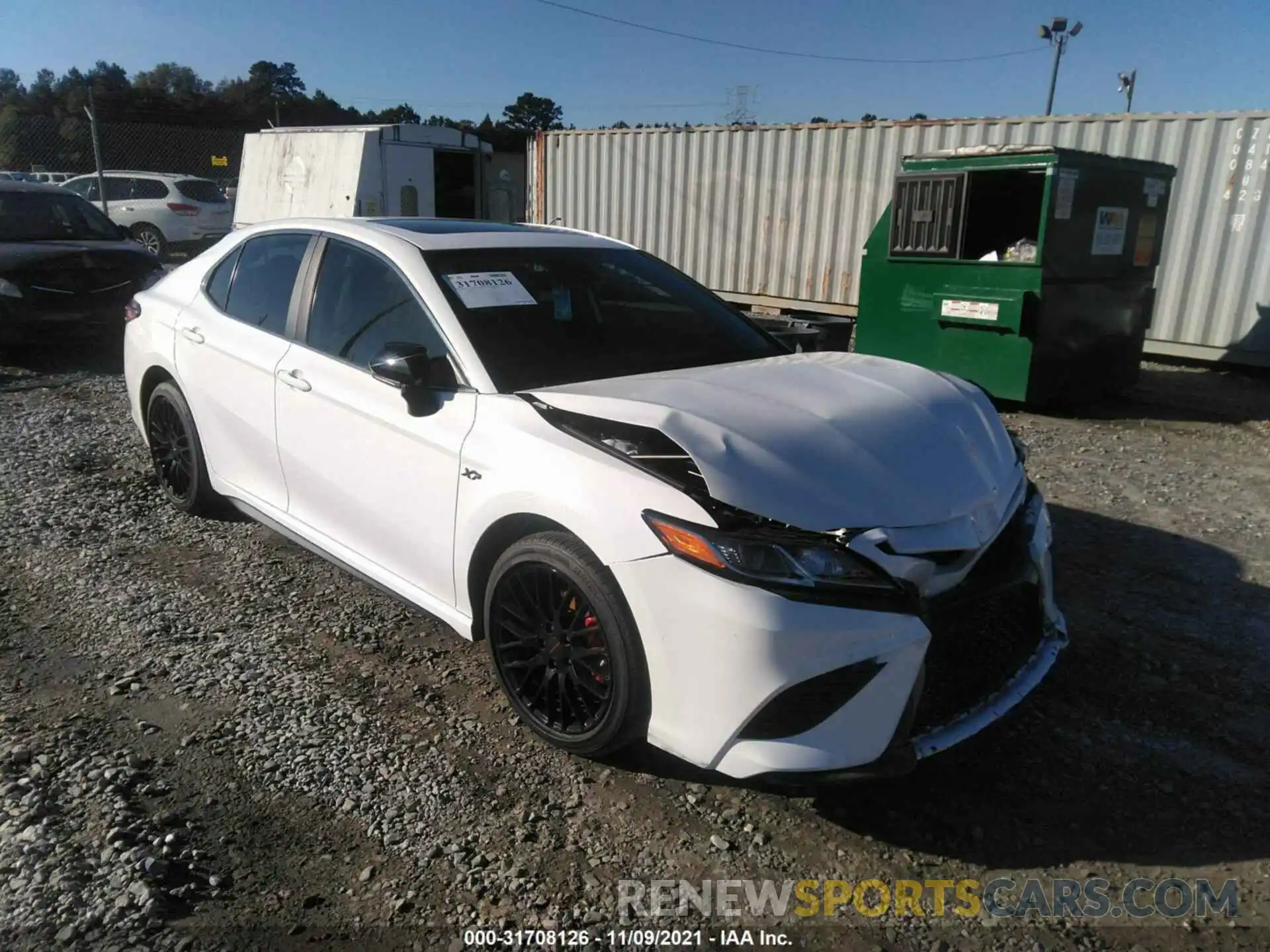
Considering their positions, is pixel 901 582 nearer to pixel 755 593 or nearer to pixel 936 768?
pixel 755 593

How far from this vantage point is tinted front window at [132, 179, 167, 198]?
63.1ft

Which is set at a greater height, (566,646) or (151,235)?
(151,235)

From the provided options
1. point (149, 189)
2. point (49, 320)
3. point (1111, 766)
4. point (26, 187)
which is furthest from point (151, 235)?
point (1111, 766)

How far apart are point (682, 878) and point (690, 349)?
6.58ft

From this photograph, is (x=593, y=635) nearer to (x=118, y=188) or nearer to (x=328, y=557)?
(x=328, y=557)

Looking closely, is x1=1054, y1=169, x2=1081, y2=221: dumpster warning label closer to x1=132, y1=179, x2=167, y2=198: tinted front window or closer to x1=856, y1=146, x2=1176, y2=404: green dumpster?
x1=856, y1=146, x2=1176, y2=404: green dumpster

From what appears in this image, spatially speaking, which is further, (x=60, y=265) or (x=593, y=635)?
(x=60, y=265)

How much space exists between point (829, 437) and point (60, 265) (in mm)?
8713

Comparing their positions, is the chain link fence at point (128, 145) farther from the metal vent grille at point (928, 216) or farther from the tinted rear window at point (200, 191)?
the metal vent grille at point (928, 216)

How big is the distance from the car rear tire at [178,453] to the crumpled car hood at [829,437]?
8.07ft

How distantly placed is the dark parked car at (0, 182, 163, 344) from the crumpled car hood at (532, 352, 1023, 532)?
7.75 meters

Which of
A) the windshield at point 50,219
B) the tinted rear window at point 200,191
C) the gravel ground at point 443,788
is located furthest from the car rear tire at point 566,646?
the tinted rear window at point 200,191

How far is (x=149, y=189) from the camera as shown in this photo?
63.4 feet

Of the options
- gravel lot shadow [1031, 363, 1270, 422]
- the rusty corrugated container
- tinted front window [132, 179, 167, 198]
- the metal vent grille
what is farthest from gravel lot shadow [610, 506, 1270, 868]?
tinted front window [132, 179, 167, 198]
